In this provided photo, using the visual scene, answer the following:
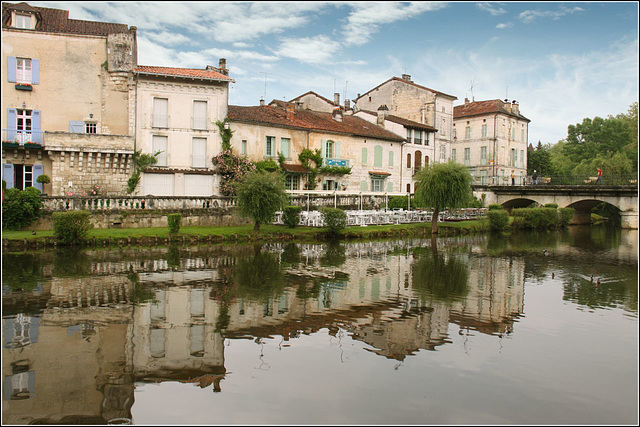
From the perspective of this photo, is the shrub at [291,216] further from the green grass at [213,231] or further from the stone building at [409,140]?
the stone building at [409,140]

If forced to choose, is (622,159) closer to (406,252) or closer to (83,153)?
(406,252)

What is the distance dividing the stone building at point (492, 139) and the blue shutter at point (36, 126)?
1532 inches

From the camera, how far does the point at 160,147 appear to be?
1233 inches

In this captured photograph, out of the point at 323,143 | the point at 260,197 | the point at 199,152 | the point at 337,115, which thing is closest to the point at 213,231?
the point at 260,197

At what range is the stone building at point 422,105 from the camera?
Answer: 4809 cm

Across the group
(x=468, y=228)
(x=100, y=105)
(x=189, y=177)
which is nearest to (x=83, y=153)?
(x=100, y=105)

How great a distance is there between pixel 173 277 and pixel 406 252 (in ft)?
37.4

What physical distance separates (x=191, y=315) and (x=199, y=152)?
22.6 metres

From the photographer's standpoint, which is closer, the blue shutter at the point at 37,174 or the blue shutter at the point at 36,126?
the blue shutter at the point at 37,174

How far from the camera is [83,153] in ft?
93.9

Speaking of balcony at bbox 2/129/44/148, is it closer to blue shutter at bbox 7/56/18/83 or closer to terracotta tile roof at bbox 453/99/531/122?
blue shutter at bbox 7/56/18/83

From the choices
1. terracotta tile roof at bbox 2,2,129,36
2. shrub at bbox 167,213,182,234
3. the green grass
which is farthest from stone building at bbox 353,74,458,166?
shrub at bbox 167,213,182,234

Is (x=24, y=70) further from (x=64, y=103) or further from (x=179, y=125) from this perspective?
(x=179, y=125)

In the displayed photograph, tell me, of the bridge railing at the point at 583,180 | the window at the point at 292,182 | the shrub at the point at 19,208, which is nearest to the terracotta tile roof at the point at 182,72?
the window at the point at 292,182
